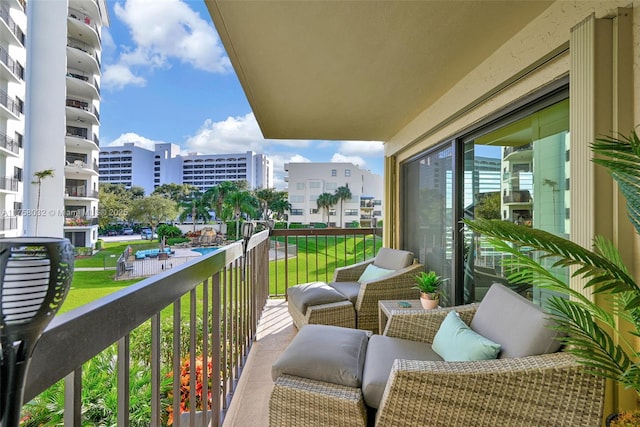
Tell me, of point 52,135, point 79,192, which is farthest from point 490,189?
point 79,192

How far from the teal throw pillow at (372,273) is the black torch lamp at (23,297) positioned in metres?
3.35

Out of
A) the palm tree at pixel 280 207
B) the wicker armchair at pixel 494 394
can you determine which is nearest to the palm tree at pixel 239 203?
the palm tree at pixel 280 207

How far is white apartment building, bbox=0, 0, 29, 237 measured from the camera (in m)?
3.54

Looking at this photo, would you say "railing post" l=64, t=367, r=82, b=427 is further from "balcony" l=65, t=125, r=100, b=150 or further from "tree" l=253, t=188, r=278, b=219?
"tree" l=253, t=188, r=278, b=219

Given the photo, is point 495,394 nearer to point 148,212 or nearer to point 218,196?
point 148,212

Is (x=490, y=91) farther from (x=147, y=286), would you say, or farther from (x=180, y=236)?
(x=180, y=236)

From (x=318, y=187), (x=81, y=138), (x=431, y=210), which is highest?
(x=318, y=187)

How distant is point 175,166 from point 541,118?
106 feet

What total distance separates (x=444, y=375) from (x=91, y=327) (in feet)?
4.22

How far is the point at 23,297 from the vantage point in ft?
0.99

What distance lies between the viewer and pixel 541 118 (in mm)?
1960

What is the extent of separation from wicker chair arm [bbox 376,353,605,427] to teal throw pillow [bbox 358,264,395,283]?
2124 millimetres

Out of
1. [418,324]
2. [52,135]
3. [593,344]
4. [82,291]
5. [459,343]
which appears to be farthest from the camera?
[52,135]

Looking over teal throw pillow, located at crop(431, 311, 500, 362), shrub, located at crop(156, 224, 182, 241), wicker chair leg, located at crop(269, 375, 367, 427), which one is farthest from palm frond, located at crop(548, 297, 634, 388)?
shrub, located at crop(156, 224, 182, 241)
